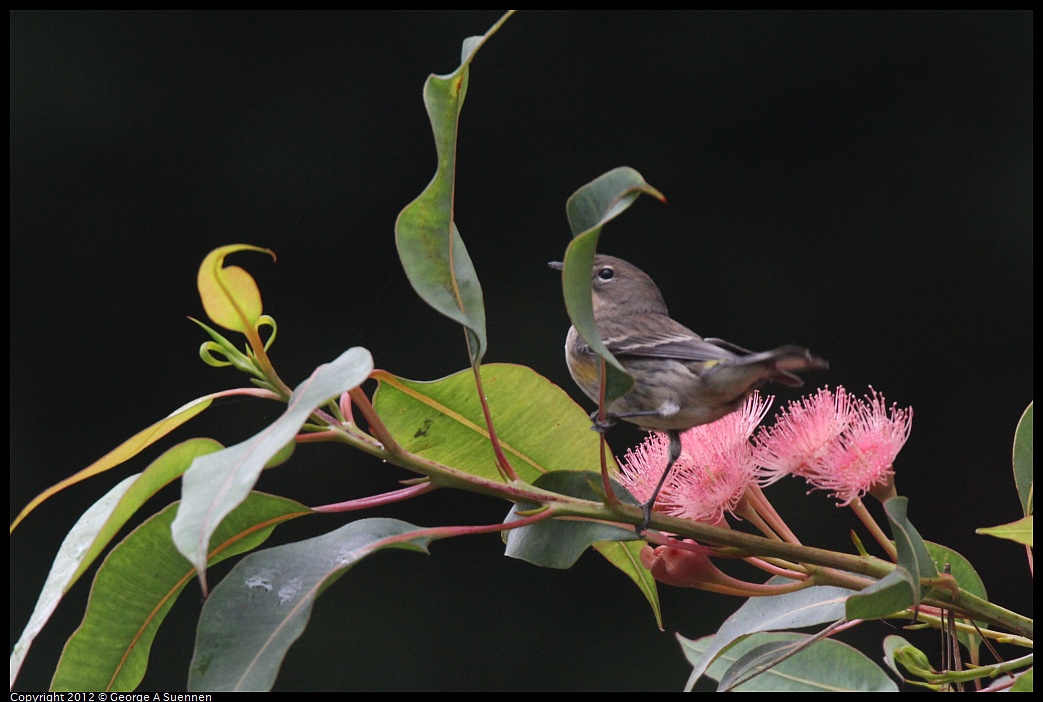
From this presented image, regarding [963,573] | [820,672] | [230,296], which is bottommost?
[820,672]

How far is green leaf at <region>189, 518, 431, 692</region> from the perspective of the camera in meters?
0.83

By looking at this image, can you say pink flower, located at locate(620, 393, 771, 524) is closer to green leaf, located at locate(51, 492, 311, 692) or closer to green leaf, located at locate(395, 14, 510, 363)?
green leaf, located at locate(395, 14, 510, 363)

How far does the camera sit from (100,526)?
87cm

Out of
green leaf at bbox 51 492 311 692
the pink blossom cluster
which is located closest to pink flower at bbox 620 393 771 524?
the pink blossom cluster

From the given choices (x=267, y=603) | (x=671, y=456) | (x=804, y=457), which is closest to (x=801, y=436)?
(x=804, y=457)

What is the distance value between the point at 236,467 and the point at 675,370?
77 centimetres

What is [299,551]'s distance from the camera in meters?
0.92

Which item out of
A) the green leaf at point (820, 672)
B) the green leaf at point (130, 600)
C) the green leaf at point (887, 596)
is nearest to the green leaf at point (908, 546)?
the green leaf at point (887, 596)

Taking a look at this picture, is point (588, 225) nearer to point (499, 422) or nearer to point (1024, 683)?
point (499, 422)

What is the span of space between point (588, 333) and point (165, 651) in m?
3.38

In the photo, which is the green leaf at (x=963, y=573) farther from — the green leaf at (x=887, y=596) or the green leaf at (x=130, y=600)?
the green leaf at (x=130, y=600)

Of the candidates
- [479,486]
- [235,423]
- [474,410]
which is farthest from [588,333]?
[235,423]

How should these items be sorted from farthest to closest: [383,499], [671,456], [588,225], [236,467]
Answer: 1. [671,456]
2. [383,499]
3. [588,225]
4. [236,467]
